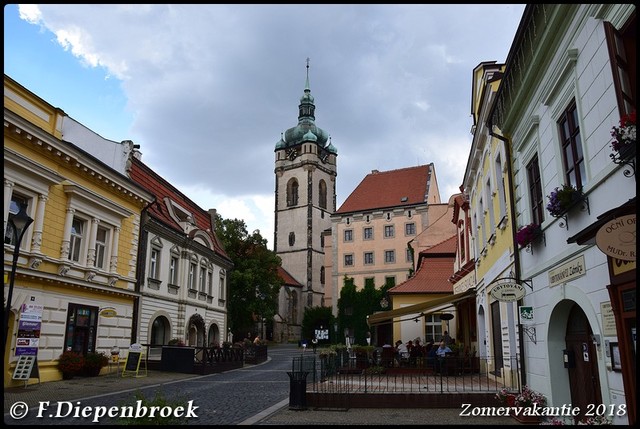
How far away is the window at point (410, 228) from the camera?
197 ft


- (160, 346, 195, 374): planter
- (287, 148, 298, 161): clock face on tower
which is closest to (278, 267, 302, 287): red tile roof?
(287, 148, 298, 161): clock face on tower

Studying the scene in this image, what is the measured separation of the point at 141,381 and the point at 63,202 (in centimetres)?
675

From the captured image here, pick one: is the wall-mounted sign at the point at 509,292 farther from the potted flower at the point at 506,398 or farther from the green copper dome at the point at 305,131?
the green copper dome at the point at 305,131

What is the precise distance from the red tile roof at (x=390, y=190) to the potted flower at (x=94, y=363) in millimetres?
44904

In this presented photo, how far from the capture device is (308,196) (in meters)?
80.4

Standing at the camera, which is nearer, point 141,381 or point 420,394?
point 420,394

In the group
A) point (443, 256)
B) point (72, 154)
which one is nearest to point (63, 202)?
point (72, 154)

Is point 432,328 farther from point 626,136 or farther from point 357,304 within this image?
point 357,304

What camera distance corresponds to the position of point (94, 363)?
757 inches

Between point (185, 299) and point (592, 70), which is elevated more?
point (592, 70)

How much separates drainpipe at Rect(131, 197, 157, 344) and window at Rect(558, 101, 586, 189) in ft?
60.8

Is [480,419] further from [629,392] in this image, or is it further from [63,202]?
[63,202]

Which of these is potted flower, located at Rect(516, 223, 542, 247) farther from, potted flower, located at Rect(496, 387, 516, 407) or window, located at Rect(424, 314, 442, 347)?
window, located at Rect(424, 314, 442, 347)

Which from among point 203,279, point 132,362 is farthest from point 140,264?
point 203,279
